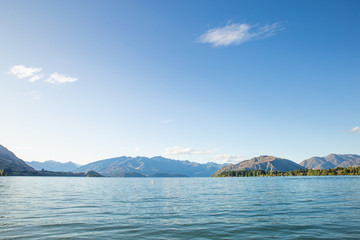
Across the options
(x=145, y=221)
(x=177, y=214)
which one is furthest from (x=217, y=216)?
(x=145, y=221)

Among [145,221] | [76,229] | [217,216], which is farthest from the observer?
[217,216]

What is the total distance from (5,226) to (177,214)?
23147mm

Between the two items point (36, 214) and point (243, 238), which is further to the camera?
point (36, 214)

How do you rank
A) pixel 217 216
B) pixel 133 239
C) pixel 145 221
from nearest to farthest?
pixel 133 239 < pixel 145 221 < pixel 217 216

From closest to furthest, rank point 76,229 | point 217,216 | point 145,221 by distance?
1. point 76,229
2. point 145,221
3. point 217,216

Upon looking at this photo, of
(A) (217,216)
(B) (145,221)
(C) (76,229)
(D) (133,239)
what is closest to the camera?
(D) (133,239)

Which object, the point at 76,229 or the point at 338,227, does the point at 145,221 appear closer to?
the point at 76,229

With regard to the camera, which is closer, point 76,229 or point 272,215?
point 76,229

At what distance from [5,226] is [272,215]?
121 ft

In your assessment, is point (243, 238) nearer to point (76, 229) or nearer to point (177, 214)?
point (177, 214)

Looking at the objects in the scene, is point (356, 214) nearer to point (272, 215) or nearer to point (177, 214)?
point (272, 215)

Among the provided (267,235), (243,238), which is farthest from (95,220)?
(267,235)

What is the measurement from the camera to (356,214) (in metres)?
35.8

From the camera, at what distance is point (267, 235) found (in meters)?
24.9
